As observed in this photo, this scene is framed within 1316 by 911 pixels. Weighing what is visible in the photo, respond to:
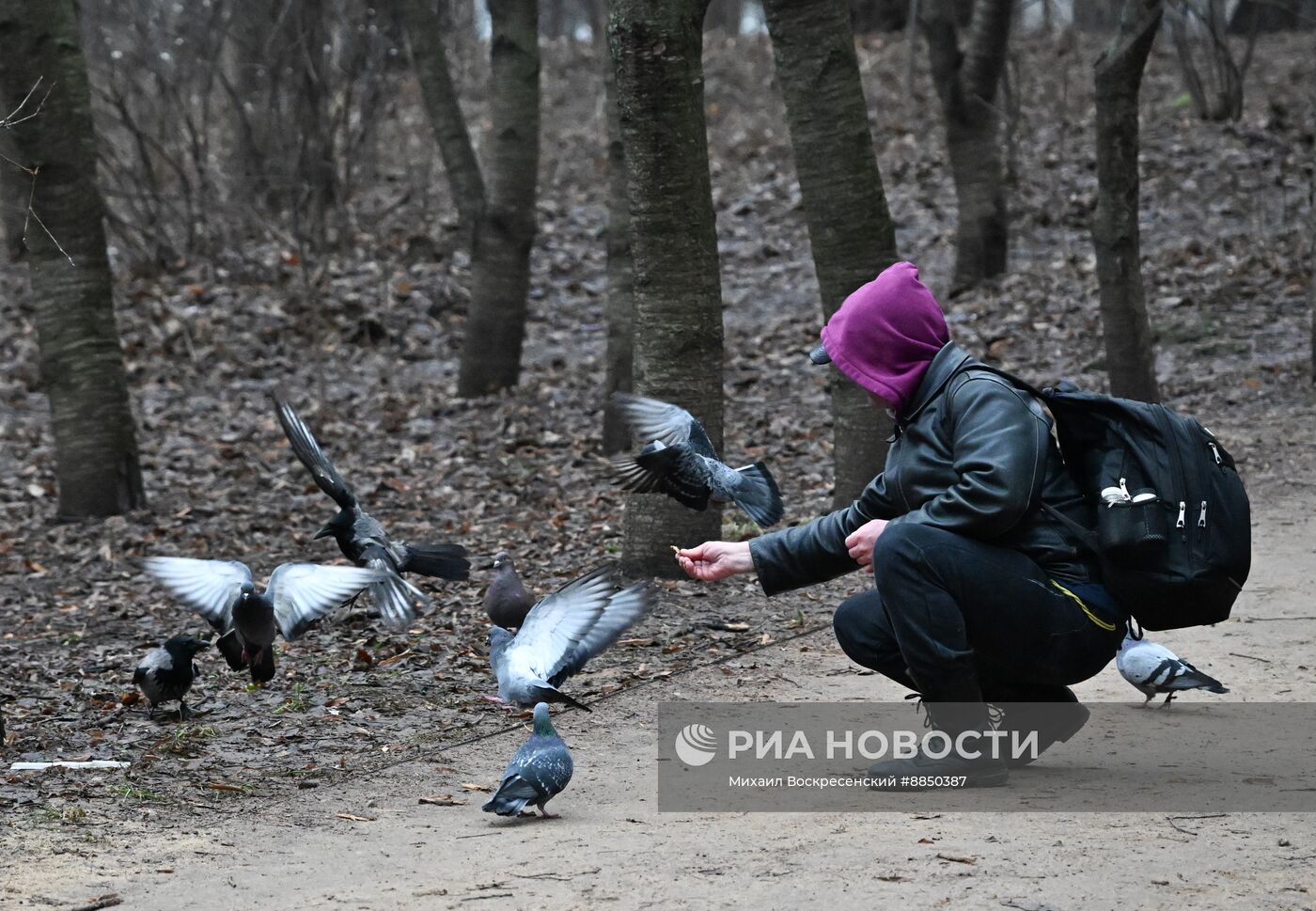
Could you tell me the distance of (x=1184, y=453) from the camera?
4.16 metres

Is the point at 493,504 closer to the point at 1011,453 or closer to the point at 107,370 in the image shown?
the point at 107,370

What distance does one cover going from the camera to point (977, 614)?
14.2 feet

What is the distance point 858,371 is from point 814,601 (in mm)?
3204

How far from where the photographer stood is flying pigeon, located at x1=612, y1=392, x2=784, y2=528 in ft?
18.8

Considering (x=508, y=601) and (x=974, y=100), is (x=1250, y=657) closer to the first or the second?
(x=508, y=601)

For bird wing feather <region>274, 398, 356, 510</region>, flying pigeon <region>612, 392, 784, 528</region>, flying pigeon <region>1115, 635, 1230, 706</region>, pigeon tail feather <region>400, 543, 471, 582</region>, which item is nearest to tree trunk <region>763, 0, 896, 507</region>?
flying pigeon <region>612, 392, 784, 528</region>

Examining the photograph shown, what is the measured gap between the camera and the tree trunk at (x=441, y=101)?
13.3 m

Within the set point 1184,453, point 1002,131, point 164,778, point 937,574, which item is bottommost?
point 164,778

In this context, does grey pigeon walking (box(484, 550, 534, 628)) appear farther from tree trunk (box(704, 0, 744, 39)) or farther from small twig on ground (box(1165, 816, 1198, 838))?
tree trunk (box(704, 0, 744, 39))

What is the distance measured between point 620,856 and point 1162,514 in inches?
70.9

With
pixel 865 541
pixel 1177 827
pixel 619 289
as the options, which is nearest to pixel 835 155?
pixel 619 289

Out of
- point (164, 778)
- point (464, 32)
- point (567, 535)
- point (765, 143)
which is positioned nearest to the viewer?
point (164, 778)

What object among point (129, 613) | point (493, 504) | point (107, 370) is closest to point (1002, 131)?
point (493, 504)

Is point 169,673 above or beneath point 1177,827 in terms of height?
above
